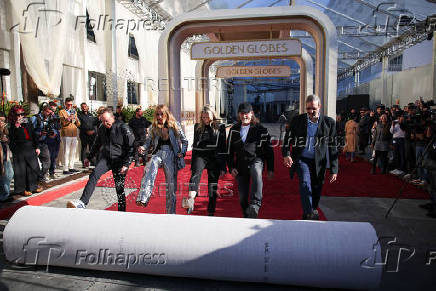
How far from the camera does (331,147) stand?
4172 mm

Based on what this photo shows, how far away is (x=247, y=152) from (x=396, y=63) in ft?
62.3

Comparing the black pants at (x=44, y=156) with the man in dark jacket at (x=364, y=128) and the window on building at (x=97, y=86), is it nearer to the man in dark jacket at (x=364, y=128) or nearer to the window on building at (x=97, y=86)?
the window on building at (x=97, y=86)

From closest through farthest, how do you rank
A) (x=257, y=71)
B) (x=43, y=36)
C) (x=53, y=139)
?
(x=53, y=139)
(x=43, y=36)
(x=257, y=71)

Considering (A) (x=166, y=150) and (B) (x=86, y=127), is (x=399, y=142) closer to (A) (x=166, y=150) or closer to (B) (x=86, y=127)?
(A) (x=166, y=150)

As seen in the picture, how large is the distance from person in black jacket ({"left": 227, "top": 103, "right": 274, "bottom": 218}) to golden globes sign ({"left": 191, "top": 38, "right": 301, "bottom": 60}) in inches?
161

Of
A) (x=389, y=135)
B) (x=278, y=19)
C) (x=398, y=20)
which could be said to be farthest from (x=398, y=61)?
(x=278, y=19)

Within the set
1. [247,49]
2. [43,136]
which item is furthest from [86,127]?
[247,49]

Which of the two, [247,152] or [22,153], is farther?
[22,153]

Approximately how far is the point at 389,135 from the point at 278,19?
162 inches

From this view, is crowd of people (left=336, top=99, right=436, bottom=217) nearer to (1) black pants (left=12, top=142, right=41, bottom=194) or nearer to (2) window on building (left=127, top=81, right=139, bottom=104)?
(1) black pants (left=12, top=142, right=41, bottom=194)

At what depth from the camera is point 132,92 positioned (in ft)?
52.2

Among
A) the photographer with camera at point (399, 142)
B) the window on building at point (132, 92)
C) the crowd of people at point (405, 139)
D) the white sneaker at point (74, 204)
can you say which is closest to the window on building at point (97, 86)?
the window on building at point (132, 92)

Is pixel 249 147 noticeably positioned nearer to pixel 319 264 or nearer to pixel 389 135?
pixel 319 264

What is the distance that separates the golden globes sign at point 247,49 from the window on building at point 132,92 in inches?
321
